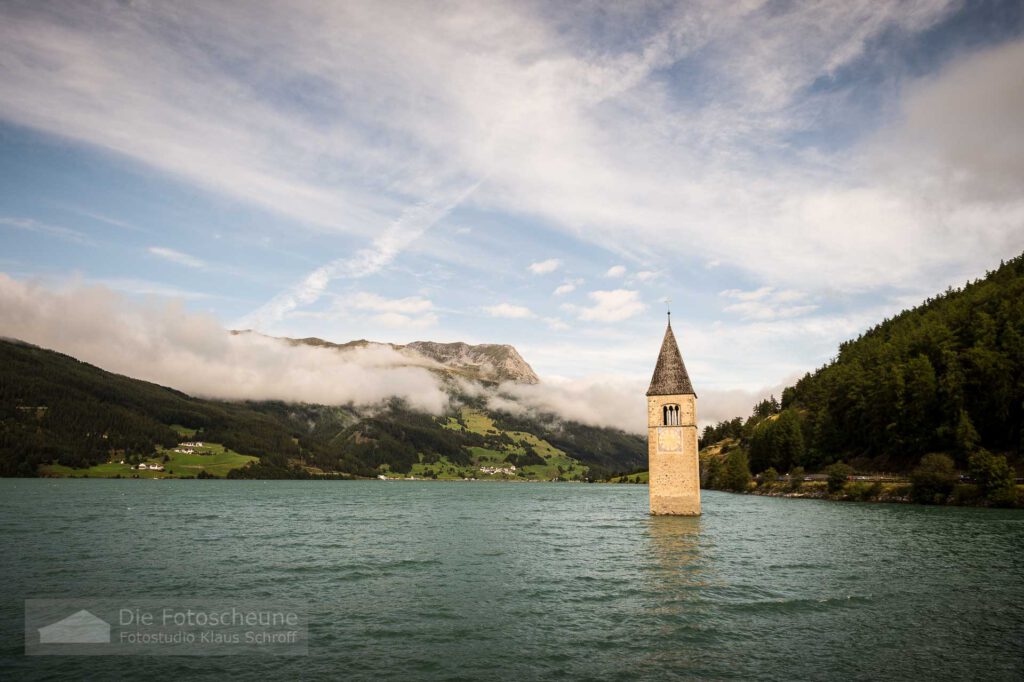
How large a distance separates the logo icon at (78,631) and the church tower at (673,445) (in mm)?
51636

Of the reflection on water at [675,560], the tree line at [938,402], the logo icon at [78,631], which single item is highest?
the tree line at [938,402]

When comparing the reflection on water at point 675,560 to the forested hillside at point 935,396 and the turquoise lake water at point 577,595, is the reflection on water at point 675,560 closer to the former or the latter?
the turquoise lake water at point 577,595

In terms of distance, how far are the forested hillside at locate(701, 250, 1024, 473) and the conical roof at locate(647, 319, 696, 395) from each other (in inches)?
2196

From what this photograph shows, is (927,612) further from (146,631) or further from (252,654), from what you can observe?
(146,631)

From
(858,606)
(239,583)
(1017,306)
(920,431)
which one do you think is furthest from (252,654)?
(1017,306)

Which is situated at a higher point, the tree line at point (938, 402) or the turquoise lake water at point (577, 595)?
the tree line at point (938, 402)

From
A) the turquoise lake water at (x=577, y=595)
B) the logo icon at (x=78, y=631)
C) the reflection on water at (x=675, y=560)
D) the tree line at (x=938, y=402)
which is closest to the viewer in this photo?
the turquoise lake water at (x=577, y=595)

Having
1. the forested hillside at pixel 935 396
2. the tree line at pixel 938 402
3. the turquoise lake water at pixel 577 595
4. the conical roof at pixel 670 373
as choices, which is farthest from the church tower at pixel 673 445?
the forested hillside at pixel 935 396

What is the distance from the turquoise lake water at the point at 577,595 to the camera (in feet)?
60.9

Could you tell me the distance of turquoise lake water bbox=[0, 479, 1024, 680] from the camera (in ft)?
60.9

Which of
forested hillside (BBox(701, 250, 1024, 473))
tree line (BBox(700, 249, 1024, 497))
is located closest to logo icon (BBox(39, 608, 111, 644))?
tree line (BBox(700, 249, 1024, 497))

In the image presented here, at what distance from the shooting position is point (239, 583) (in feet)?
103

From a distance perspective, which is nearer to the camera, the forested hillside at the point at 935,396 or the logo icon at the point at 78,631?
the logo icon at the point at 78,631

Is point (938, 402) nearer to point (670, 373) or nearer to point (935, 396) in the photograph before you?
point (935, 396)
